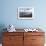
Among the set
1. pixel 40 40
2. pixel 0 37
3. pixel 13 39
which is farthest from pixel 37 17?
pixel 0 37

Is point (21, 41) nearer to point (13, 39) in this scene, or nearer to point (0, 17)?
point (13, 39)

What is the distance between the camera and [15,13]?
4.08m

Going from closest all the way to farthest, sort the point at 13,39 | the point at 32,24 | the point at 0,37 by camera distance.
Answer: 1. the point at 13,39
2. the point at 0,37
3. the point at 32,24

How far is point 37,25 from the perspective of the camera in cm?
411

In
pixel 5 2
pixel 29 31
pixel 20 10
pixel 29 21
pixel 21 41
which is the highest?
pixel 5 2

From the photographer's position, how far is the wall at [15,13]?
4059 millimetres

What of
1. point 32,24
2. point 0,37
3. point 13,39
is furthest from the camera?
point 32,24

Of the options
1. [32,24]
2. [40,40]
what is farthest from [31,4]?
[40,40]

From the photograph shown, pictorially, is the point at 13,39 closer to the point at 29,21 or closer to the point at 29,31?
the point at 29,31

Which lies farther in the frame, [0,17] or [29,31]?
[0,17]

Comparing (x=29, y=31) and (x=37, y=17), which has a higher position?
(x=37, y=17)

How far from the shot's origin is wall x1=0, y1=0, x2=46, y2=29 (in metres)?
4.06

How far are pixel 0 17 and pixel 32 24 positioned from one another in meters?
1.11

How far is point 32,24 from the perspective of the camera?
13.5ft
